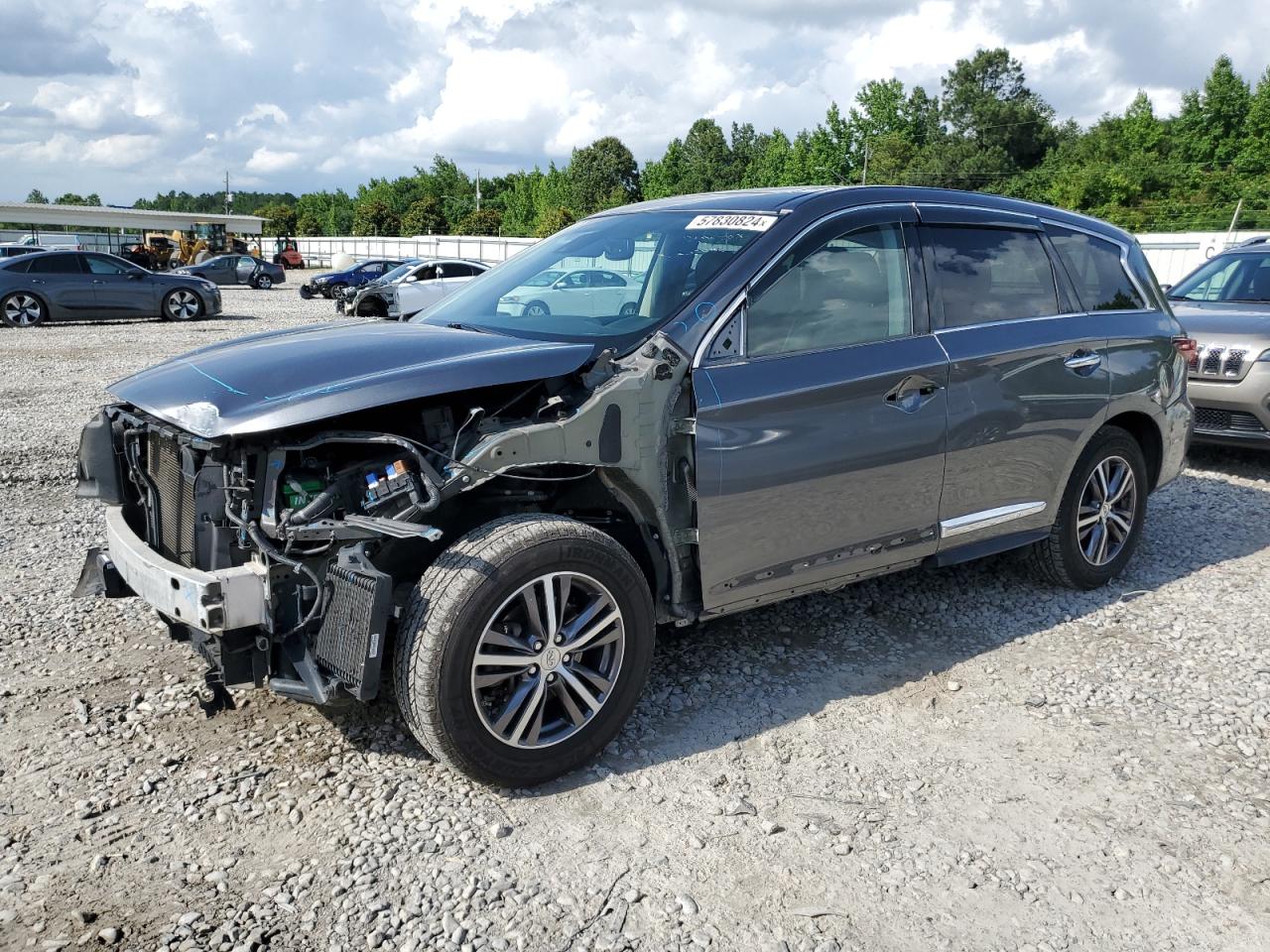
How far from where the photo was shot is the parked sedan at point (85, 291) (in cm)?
1897

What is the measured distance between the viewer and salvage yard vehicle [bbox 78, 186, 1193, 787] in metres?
3.16

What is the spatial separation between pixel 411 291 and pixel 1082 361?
61.0ft

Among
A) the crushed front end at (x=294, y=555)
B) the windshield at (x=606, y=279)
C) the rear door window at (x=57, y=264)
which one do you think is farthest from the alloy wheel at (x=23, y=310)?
the crushed front end at (x=294, y=555)

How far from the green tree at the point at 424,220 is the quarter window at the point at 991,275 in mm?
75899

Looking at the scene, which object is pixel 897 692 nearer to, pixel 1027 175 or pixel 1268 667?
pixel 1268 667

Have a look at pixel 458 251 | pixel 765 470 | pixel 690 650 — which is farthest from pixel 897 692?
pixel 458 251

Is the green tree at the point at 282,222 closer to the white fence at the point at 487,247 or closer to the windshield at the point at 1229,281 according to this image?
the white fence at the point at 487,247

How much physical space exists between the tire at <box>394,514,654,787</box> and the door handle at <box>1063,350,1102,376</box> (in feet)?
8.56

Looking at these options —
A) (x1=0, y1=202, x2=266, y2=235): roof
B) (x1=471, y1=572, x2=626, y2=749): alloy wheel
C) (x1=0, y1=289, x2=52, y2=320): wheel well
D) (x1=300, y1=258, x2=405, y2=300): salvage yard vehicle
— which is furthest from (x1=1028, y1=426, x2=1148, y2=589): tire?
(x1=0, y1=202, x2=266, y2=235): roof

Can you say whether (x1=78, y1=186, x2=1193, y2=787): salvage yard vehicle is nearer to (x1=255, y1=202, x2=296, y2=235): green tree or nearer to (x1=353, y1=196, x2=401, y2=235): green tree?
(x1=353, y1=196, x2=401, y2=235): green tree

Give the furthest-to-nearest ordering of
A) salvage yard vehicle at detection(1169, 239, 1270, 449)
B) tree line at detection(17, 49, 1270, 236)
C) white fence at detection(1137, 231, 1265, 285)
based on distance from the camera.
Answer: tree line at detection(17, 49, 1270, 236)
white fence at detection(1137, 231, 1265, 285)
salvage yard vehicle at detection(1169, 239, 1270, 449)

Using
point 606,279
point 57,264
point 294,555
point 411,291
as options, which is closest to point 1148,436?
point 606,279

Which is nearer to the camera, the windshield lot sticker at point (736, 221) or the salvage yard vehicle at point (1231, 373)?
the windshield lot sticker at point (736, 221)

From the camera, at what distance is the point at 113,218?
8219 centimetres
